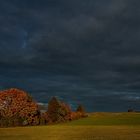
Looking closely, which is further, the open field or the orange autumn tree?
the orange autumn tree

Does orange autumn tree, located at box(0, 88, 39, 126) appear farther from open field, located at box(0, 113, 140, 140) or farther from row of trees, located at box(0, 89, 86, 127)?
open field, located at box(0, 113, 140, 140)

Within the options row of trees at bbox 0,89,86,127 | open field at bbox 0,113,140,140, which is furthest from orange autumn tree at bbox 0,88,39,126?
open field at bbox 0,113,140,140

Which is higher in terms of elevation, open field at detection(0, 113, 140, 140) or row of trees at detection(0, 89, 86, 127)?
row of trees at detection(0, 89, 86, 127)

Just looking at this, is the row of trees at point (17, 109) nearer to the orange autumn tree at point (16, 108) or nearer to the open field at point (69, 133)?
the orange autumn tree at point (16, 108)

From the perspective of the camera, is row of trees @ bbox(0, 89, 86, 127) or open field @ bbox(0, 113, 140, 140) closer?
open field @ bbox(0, 113, 140, 140)

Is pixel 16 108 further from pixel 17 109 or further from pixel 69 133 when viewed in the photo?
pixel 69 133

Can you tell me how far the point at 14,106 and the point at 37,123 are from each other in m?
10.6

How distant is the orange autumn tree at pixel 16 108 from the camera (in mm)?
71062

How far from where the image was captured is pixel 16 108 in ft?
232

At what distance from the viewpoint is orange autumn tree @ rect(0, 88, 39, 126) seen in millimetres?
71062

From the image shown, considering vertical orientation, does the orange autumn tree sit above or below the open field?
above

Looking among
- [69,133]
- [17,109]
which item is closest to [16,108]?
[17,109]

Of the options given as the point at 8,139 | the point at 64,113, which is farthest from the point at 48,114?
the point at 8,139

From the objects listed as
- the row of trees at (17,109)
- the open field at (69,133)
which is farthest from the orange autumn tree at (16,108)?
the open field at (69,133)
